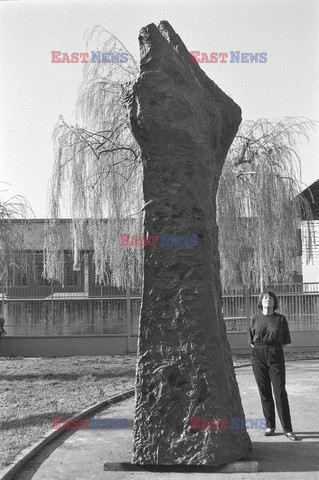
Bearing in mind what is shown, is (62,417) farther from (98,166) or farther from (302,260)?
(302,260)

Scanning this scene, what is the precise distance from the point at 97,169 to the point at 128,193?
1.06 metres

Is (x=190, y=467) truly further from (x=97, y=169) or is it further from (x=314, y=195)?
(x=314, y=195)

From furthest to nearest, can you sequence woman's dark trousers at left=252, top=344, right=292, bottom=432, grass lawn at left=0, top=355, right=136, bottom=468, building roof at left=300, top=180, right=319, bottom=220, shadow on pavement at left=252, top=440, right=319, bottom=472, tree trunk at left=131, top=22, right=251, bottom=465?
1. building roof at left=300, top=180, right=319, bottom=220
2. grass lawn at left=0, top=355, right=136, bottom=468
3. woman's dark trousers at left=252, top=344, right=292, bottom=432
4. tree trunk at left=131, top=22, right=251, bottom=465
5. shadow on pavement at left=252, top=440, right=319, bottom=472

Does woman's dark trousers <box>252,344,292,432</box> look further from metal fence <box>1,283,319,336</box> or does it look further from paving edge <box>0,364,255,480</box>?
metal fence <box>1,283,319,336</box>

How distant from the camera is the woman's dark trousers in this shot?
23.6 ft

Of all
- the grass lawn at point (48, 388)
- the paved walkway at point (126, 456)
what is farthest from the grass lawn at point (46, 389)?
the paved walkway at point (126, 456)

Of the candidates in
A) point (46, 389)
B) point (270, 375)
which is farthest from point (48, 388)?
point (270, 375)

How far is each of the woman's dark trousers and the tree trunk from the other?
924 millimetres

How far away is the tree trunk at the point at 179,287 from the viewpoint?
19.9 ft

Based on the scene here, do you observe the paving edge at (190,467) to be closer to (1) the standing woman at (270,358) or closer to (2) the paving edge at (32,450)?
(2) the paving edge at (32,450)

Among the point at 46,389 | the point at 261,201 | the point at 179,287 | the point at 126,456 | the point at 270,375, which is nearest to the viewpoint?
the point at 179,287

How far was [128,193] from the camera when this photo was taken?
16438 mm

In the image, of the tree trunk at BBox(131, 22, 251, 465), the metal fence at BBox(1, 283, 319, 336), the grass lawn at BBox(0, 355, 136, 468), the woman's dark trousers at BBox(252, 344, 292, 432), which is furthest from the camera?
the metal fence at BBox(1, 283, 319, 336)

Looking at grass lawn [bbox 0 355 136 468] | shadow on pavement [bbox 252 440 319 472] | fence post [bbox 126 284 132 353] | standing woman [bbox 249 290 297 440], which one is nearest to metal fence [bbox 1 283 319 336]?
fence post [bbox 126 284 132 353]
